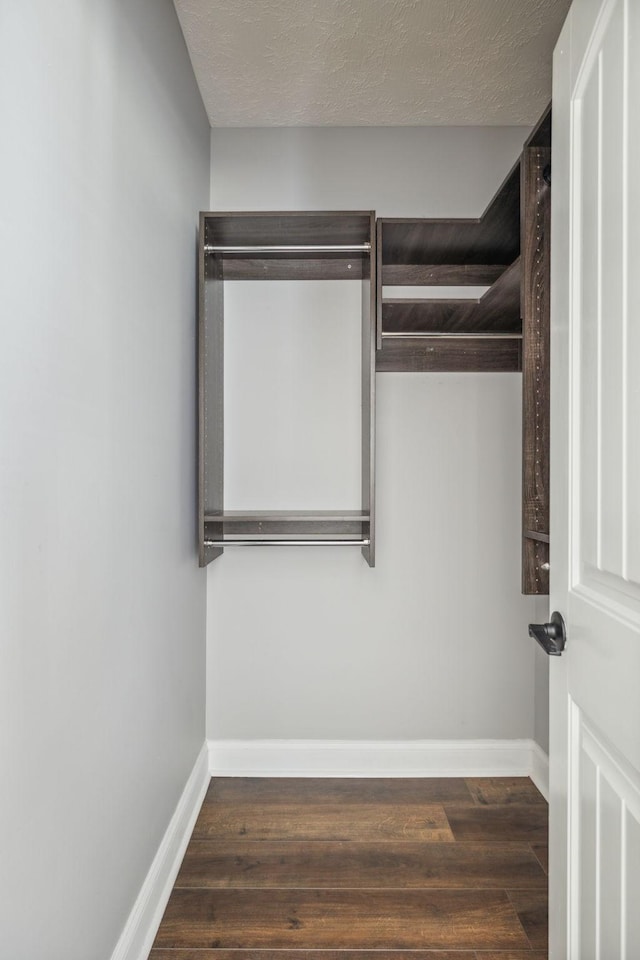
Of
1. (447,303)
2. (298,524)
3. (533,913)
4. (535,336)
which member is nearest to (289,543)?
(298,524)

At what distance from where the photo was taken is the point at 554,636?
49.2 inches

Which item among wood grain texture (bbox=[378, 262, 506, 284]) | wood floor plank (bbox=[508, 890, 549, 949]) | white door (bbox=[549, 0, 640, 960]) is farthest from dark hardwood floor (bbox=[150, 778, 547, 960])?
wood grain texture (bbox=[378, 262, 506, 284])

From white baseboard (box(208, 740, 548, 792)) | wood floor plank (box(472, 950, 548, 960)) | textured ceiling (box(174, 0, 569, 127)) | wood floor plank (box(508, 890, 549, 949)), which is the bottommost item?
wood floor plank (box(472, 950, 548, 960))

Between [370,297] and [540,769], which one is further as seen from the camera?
[540,769]

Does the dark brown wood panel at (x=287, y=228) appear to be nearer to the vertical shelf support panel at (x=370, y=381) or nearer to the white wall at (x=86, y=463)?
the vertical shelf support panel at (x=370, y=381)

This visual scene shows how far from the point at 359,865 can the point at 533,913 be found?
520 millimetres

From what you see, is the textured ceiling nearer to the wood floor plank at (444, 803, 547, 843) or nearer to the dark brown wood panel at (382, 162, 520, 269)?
the dark brown wood panel at (382, 162, 520, 269)

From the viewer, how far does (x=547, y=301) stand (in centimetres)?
184

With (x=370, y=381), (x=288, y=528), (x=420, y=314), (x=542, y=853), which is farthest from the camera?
(x=288, y=528)

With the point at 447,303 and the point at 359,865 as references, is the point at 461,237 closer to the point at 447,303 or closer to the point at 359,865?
the point at 447,303

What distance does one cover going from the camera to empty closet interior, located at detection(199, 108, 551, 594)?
239 cm

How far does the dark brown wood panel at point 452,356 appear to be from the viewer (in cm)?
266

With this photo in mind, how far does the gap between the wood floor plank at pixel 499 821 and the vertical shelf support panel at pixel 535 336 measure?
3.66ft

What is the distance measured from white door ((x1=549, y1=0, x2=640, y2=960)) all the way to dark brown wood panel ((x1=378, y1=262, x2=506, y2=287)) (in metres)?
1.40
